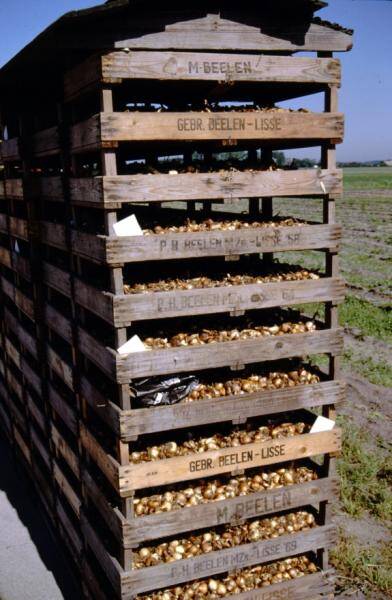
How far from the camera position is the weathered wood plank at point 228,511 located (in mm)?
4113

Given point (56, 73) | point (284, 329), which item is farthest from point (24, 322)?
point (284, 329)

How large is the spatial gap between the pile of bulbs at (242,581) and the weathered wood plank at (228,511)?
0.48 m

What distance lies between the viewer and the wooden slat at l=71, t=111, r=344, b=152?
146 inches

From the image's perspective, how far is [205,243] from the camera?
406 cm

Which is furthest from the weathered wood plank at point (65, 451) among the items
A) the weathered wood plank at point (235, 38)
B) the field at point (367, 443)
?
the weathered wood plank at point (235, 38)

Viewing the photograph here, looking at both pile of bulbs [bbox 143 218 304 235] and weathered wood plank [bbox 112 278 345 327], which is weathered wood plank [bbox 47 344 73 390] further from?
pile of bulbs [bbox 143 218 304 235]

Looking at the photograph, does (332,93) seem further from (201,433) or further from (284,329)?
(201,433)

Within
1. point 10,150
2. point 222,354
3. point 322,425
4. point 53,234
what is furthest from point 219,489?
point 10,150

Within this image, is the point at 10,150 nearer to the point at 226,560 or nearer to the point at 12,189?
the point at 12,189

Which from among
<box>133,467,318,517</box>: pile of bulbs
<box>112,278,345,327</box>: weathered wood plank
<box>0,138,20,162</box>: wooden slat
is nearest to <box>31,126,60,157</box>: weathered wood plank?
<box>0,138,20,162</box>: wooden slat

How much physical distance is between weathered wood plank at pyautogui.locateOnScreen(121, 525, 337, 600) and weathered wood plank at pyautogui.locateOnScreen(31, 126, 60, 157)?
10.8 feet

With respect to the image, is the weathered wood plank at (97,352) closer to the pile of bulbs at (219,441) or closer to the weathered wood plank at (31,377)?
the pile of bulbs at (219,441)

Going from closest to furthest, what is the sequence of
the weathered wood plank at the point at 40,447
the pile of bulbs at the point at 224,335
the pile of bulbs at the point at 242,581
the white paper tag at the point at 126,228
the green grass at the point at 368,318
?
the white paper tag at the point at 126,228
the pile of bulbs at the point at 224,335
the pile of bulbs at the point at 242,581
the weathered wood plank at the point at 40,447
the green grass at the point at 368,318

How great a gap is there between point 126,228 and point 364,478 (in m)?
4.53
